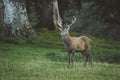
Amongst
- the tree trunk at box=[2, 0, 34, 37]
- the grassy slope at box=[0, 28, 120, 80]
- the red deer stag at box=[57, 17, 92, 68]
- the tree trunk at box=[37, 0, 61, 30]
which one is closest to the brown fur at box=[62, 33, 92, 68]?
the red deer stag at box=[57, 17, 92, 68]

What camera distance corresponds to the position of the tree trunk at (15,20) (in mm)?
31062

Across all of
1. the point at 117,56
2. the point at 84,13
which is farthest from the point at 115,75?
the point at 84,13

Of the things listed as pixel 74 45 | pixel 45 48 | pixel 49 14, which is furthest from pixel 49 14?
pixel 74 45

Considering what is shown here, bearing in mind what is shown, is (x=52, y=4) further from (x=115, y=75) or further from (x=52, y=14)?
(x=115, y=75)

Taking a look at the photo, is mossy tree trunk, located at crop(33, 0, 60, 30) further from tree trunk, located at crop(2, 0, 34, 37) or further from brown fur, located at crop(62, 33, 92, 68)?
brown fur, located at crop(62, 33, 92, 68)

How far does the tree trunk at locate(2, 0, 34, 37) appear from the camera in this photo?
31.1 metres

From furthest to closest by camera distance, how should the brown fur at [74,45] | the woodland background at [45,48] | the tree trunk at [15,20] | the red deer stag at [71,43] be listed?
the tree trunk at [15,20] → the brown fur at [74,45] → the red deer stag at [71,43] → the woodland background at [45,48]

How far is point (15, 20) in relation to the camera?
3100 cm

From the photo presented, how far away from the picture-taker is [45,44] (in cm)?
3164

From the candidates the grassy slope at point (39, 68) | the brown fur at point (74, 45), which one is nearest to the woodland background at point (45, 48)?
the grassy slope at point (39, 68)

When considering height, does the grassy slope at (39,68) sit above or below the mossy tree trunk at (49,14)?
above

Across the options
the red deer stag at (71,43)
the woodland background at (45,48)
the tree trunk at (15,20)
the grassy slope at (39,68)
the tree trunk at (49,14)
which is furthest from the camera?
the tree trunk at (49,14)

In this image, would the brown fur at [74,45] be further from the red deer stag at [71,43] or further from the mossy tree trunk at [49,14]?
the mossy tree trunk at [49,14]

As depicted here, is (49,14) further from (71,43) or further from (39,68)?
(39,68)
